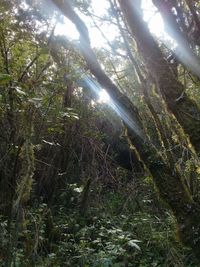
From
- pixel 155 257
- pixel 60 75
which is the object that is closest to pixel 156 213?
pixel 155 257

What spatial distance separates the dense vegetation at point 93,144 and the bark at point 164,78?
11 millimetres

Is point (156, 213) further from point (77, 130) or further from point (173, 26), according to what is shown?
point (173, 26)

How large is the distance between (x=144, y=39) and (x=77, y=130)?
16.3 feet

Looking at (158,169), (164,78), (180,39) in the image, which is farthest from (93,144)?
(164,78)

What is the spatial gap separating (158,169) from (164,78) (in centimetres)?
134

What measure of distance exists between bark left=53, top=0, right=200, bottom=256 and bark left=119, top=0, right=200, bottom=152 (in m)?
1.00

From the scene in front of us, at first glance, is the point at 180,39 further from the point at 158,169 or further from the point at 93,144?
the point at 93,144

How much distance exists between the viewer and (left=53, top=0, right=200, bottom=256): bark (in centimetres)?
439

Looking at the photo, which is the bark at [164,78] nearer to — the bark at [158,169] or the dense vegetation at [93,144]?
the dense vegetation at [93,144]

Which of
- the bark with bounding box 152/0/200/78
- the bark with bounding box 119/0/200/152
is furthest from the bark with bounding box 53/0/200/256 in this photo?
the bark with bounding box 152/0/200/78

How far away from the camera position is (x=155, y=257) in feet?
18.2

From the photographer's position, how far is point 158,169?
5.10 meters

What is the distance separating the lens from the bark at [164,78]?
3910mm

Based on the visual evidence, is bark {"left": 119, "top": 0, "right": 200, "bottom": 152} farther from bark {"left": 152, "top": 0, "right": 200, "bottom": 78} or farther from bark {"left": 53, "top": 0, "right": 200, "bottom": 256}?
bark {"left": 53, "top": 0, "right": 200, "bottom": 256}
